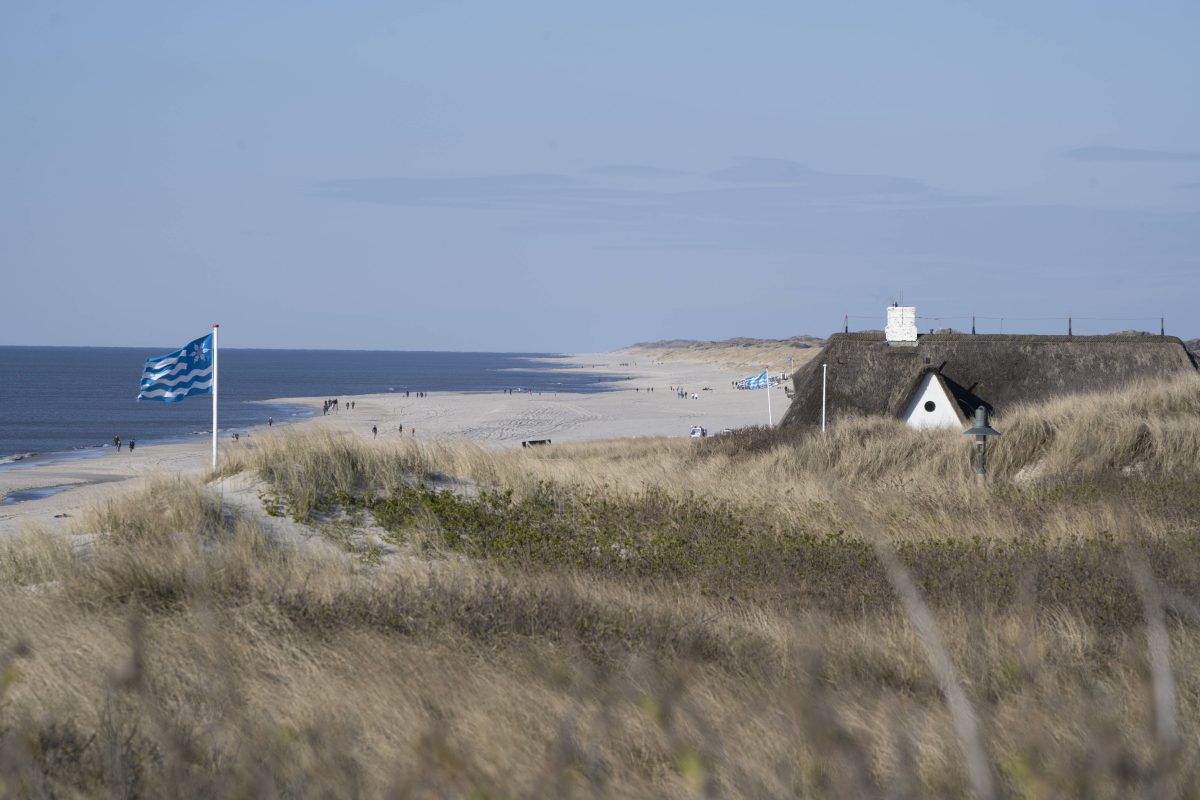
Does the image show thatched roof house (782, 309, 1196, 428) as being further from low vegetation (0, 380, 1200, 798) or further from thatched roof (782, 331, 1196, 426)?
low vegetation (0, 380, 1200, 798)

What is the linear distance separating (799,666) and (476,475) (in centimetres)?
951

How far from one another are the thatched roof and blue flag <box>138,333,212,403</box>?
19.0 metres

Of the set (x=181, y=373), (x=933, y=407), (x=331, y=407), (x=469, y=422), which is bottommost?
(x=469, y=422)

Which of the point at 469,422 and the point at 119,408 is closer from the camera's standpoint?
the point at 469,422

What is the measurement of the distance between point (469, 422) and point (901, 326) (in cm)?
3970

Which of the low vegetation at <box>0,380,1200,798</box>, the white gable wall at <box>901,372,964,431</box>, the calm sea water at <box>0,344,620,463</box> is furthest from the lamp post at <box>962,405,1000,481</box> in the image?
the calm sea water at <box>0,344,620,463</box>

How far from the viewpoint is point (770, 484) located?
50.8ft

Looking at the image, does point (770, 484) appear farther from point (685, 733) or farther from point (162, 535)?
point (685, 733)

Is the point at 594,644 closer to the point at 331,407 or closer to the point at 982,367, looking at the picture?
the point at 982,367

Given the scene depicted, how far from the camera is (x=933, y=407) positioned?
3044cm

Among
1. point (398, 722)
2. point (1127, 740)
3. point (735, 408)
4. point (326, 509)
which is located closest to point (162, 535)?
point (326, 509)

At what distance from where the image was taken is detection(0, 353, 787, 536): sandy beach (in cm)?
3734

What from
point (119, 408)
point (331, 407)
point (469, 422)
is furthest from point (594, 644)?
point (119, 408)

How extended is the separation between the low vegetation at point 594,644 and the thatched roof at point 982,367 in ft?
63.2
